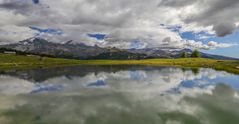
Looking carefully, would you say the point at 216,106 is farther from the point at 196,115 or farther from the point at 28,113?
the point at 28,113

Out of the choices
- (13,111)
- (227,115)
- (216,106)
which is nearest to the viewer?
(227,115)

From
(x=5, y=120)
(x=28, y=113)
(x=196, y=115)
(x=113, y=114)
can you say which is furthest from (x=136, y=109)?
(x=5, y=120)

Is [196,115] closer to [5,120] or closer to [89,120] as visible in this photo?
[89,120]

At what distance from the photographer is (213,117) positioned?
2708cm

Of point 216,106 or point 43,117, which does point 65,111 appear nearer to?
point 43,117

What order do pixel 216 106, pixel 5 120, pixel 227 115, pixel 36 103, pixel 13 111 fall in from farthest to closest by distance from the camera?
pixel 36 103
pixel 216 106
pixel 13 111
pixel 227 115
pixel 5 120

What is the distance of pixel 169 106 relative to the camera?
108ft

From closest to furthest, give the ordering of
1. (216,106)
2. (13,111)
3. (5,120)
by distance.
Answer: (5,120) → (13,111) → (216,106)

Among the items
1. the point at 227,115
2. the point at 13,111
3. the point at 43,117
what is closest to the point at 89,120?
the point at 43,117

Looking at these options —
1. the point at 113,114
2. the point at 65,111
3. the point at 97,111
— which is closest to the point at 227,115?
the point at 113,114

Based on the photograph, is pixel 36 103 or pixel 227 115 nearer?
pixel 227 115

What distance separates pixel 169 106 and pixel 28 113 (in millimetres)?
18408

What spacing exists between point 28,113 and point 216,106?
24.8m

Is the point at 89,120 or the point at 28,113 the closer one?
the point at 89,120
